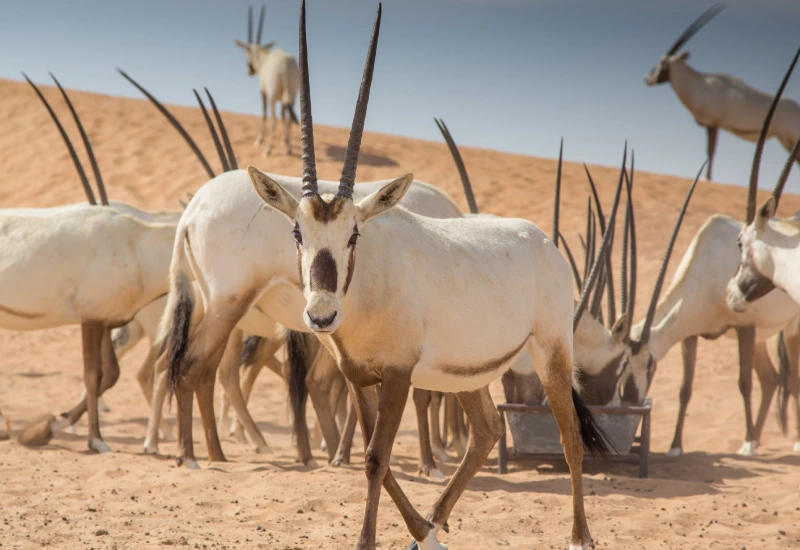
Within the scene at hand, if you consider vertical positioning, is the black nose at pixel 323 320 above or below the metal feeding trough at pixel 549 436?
above

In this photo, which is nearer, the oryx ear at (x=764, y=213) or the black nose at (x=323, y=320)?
the black nose at (x=323, y=320)

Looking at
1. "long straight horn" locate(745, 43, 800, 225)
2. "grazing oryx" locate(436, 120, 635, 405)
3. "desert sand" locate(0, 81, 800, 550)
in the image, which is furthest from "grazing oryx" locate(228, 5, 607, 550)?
"long straight horn" locate(745, 43, 800, 225)

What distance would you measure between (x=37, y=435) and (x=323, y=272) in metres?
4.36

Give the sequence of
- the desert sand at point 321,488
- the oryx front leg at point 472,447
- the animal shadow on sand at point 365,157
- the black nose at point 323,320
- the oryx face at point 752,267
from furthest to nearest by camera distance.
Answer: the animal shadow on sand at point 365,157
the oryx face at point 752,267
the desert sand at point 321,488
the oryx front leg at point 472,447
the black nose at point 323,320

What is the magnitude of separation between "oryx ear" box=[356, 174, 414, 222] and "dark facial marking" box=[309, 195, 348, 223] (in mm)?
128

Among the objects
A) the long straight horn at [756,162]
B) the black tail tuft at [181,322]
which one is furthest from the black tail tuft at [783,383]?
the black tail tuft at [181,322]

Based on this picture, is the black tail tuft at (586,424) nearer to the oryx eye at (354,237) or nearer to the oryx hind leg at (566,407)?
the oryx hind leg at (566,407)

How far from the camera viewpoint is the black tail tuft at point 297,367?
6.49 metres

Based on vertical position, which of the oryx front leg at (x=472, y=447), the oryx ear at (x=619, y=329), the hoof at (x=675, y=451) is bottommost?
the hoof at (x=675, y=451)

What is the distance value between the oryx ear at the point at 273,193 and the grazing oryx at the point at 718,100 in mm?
16930

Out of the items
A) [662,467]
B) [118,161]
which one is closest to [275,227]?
[662,467]

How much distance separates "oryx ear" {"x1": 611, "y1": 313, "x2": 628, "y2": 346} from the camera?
645 cm

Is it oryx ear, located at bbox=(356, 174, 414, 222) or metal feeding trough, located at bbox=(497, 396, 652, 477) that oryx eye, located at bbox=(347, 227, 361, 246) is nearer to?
oryx ear, located at bbox=(356, 174, 414, 222)

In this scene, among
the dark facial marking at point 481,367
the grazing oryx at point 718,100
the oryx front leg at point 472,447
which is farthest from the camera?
the grazing oryx at point 718,100
